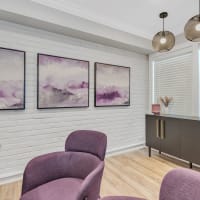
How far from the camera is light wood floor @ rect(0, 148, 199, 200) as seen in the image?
2104mm

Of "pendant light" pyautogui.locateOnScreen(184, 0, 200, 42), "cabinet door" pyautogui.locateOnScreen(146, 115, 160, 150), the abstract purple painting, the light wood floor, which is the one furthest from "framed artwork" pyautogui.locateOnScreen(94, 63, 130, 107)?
"pendant light" pyautogui.locateOnScreen(184, 0, 200, 42)

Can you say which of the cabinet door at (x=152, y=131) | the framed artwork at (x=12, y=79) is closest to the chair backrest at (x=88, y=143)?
the framed artwork at (x=12, y=79)

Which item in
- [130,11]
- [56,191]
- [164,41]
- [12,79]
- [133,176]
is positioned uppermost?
[130,11]

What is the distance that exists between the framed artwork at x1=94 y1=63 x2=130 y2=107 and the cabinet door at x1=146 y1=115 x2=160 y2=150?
25.5 inches

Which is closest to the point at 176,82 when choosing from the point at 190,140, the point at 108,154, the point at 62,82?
the point at 190,140

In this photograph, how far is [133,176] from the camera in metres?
2.53

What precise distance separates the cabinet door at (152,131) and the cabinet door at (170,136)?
4.7 inches

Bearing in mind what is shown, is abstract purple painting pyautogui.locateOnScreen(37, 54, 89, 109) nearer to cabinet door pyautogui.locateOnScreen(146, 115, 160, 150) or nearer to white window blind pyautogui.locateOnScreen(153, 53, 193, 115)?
cabinet door pyautogui.locateOnScreen(146, 115, 160, 150)

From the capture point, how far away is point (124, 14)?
274 cm

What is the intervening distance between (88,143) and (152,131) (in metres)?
2.02

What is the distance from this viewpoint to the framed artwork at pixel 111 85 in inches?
127

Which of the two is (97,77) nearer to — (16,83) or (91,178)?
(16,83)

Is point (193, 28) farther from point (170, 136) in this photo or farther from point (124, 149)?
point (124, 149)

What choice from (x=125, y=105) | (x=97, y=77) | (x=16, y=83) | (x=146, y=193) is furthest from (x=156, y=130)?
(x=16, y=83)
